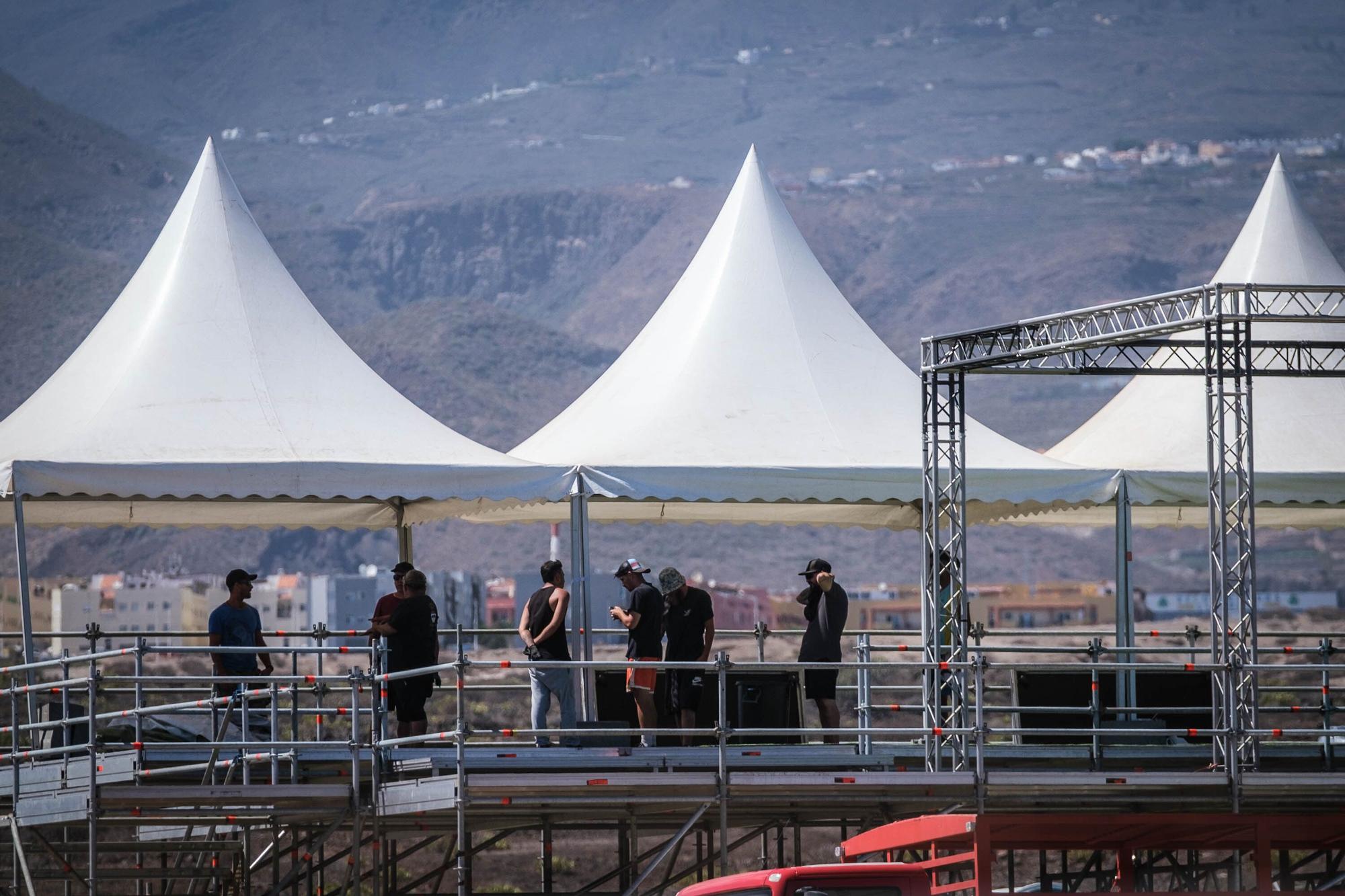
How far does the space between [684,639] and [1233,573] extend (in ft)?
14.0

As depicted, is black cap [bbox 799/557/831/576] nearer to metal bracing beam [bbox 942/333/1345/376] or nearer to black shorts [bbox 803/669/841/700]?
black shorts [bbox 803/669/841/700]

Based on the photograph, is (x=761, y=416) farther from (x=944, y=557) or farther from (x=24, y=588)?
(x=24, y=588)

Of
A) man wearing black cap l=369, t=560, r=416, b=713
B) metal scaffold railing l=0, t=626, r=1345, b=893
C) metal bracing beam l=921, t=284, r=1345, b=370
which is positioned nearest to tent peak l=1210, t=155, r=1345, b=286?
metal bracing beam l=921, t=284, r=1345, b=370

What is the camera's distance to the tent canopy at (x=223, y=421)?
17391 millimetres

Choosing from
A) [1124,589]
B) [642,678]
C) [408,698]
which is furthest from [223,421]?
[1124,589]

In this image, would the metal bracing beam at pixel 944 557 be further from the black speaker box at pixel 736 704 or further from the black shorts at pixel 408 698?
the black shorts at pixel 408 698

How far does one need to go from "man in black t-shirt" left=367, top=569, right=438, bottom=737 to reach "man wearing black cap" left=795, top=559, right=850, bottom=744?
3.04m

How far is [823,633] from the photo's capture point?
17.0 metres

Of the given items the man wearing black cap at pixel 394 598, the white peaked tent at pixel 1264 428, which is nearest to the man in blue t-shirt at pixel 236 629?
the man wearing black cap at pixel 394 598

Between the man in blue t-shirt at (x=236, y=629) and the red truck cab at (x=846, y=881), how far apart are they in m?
6.48

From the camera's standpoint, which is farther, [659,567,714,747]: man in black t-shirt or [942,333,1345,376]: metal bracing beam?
[942,333,1345,376]: metal bracing beam

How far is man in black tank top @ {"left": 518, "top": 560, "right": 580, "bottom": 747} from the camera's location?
52.1 feet

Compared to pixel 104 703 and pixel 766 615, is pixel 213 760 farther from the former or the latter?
pixel 766 615

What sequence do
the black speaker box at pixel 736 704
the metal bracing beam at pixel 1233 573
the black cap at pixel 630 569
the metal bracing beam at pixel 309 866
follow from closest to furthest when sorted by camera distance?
the metal bracing beam at pixel 309 866 < the metal bracing beam at pixel 1233 573 < the black cap at pixel 630 569 < the black speaker box at pixel 736 704
